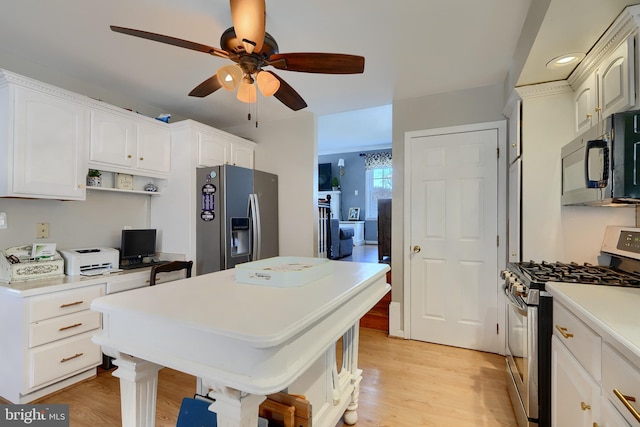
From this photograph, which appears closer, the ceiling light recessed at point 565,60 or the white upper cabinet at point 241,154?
the ceiling light recessed at point 565,60

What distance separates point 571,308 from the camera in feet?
4.06

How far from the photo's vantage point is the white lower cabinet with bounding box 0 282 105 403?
1.96 m

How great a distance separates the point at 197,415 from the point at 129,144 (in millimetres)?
2483

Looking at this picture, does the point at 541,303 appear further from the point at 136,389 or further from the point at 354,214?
the point at 354,214

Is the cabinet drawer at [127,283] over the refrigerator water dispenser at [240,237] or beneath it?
beneath

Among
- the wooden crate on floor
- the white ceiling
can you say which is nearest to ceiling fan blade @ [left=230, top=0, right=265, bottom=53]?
the white ceiling

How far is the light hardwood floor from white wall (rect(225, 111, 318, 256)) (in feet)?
4.95

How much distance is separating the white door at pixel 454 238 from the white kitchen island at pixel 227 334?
76.8 inches

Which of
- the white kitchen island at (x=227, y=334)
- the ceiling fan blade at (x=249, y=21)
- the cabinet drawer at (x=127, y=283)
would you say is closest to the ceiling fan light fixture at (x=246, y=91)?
the ceiling fan blade at (x=249, y=21)

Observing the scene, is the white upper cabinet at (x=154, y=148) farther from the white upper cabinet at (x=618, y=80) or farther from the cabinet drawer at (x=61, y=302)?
the white upper cabinet at (x=618, y=80)

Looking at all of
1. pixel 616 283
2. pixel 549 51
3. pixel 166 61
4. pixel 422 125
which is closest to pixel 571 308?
pixel 616 283

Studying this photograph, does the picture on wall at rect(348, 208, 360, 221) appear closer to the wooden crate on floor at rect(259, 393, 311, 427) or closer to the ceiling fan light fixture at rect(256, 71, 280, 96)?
the ceiling fan light fixture at rect(256, 71, 280, 96)

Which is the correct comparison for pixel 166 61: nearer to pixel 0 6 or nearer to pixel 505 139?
pixel 0 6
